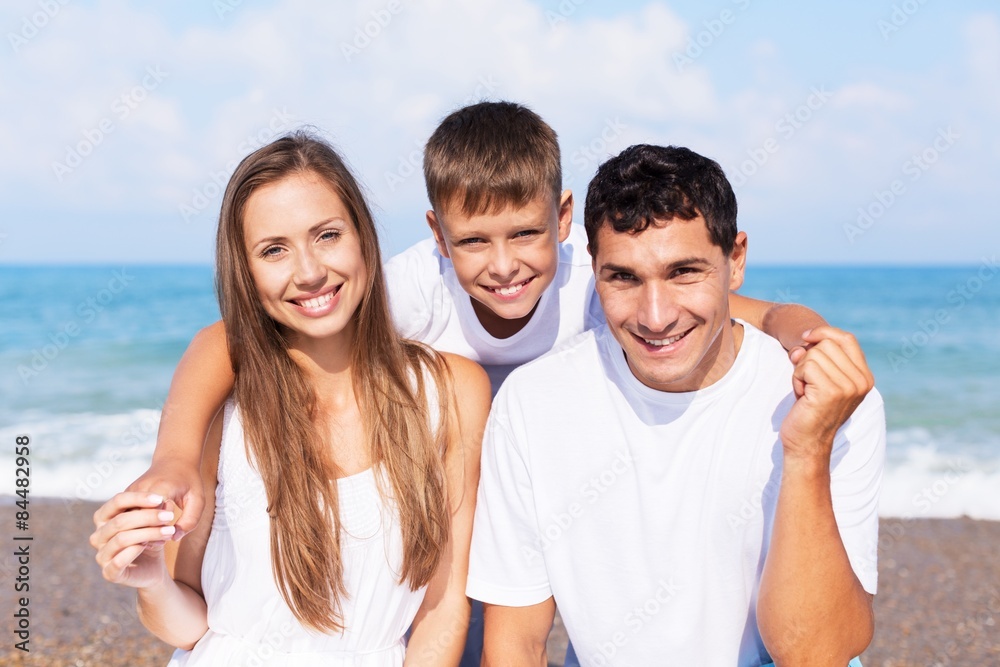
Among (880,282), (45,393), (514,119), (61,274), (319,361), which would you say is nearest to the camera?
(319,361)

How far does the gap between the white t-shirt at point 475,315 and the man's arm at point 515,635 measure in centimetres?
119

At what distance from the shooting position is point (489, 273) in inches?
135

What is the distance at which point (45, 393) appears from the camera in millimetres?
15359

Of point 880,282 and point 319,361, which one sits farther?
point 880,282

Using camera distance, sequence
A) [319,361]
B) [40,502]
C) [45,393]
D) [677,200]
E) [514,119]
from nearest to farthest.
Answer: [677,200], [319,361], [514,119], [40,502], [45,393]

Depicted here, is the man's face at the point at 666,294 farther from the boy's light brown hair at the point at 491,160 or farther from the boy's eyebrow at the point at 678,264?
the boy's light brown hair at the point at 491,160

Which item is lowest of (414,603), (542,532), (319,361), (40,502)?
(40,502)

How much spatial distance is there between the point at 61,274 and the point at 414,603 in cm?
4668

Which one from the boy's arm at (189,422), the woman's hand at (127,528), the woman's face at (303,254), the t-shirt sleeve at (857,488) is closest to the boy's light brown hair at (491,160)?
the woman's face at (303,254)

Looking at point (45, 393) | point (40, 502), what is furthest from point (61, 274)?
point (40, 502)

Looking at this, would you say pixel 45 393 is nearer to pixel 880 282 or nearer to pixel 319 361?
pixel 319 361

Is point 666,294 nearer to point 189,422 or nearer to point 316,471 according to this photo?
point 316,471

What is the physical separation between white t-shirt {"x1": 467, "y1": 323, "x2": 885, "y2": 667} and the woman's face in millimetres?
718

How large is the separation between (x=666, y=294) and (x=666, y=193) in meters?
0.32
